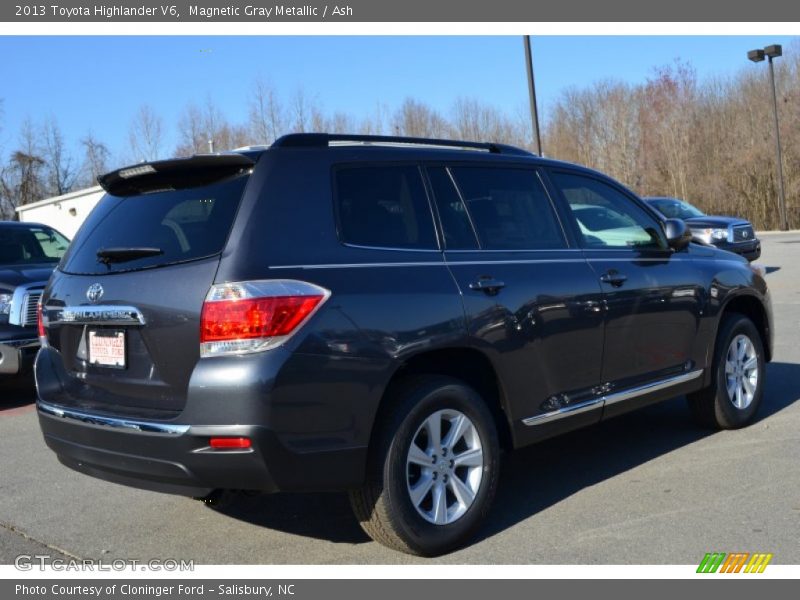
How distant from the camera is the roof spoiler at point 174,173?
3793mm

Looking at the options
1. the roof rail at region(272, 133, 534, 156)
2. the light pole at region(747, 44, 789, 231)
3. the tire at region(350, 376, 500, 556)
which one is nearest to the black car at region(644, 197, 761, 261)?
the roof rail at region(272, 133, 534, 156)

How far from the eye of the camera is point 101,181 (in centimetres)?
441

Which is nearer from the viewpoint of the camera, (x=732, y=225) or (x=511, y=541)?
(x=511, y=541)

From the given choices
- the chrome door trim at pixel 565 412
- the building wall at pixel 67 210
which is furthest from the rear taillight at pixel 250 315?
the building wall at pixel 67 210

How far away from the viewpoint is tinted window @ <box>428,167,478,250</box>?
427 centimetres

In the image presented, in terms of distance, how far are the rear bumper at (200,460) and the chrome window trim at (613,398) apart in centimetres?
122

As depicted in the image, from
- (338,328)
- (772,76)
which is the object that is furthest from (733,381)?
(772,76)

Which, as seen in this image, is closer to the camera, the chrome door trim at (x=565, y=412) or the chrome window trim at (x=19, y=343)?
the chrome door trim at (x=565, y=412)

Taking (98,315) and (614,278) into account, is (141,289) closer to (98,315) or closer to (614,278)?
(98,315)

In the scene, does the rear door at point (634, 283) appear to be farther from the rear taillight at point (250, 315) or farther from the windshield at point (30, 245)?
the windshield at point (30, 245)

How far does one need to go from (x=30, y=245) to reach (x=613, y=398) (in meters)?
7.18

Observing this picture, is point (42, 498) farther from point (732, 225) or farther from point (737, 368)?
point (732, 225)
